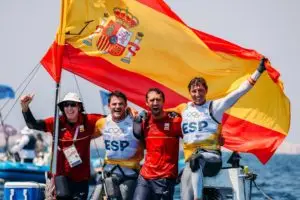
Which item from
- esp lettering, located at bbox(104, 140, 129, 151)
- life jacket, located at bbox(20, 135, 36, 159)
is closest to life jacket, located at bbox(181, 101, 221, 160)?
esp lettering, located at bbox(104, 140, 129, 151)

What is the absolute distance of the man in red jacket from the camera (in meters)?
12.0

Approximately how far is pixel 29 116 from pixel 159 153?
2200 mm

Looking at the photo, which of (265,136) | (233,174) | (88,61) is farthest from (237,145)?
(88,61)

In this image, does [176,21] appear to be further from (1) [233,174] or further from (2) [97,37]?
(1) [233,174]

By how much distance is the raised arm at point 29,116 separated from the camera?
1258 cm

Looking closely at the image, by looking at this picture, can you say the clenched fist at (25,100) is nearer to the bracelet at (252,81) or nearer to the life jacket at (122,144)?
the life jacket at (122,144)

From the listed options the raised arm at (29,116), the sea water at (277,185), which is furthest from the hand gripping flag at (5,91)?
the raised arm at (29,116)

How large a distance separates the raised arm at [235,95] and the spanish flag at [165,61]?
6.96 ft

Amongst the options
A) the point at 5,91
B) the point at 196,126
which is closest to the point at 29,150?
the point at 5,91

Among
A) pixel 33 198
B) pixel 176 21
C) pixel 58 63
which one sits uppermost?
pixel 176 21

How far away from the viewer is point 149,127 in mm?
12188

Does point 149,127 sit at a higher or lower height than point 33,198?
higher

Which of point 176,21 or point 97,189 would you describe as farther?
point 176,21

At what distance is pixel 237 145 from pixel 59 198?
11.1ft
